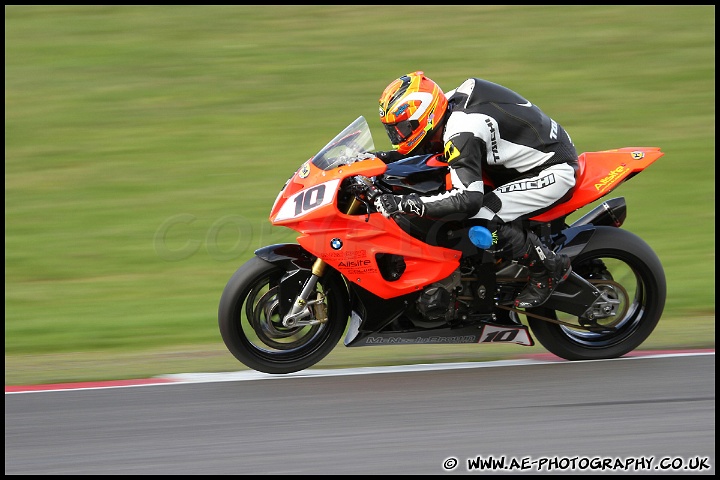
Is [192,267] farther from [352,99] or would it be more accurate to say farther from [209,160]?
[352,99]

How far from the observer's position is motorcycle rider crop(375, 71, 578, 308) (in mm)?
5551

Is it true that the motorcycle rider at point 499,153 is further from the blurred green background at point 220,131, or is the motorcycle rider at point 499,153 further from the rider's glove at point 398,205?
the blurred green background at point 220,131

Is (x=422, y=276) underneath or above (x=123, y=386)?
above

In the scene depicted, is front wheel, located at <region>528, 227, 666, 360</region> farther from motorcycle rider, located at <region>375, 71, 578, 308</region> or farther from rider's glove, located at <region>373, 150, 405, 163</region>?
rider's glove, located at <region>373, 150, 405, 163</region>

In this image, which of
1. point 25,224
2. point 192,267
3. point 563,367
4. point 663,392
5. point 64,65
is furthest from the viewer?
point 64,65

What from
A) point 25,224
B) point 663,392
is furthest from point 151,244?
point 663,392

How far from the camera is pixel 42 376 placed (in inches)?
240

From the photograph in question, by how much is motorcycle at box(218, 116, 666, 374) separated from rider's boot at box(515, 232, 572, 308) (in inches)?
2.7

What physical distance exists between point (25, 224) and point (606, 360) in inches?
218

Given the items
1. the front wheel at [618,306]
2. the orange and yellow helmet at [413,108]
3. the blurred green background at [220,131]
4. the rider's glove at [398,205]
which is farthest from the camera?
the blurred green background at [220,131]
